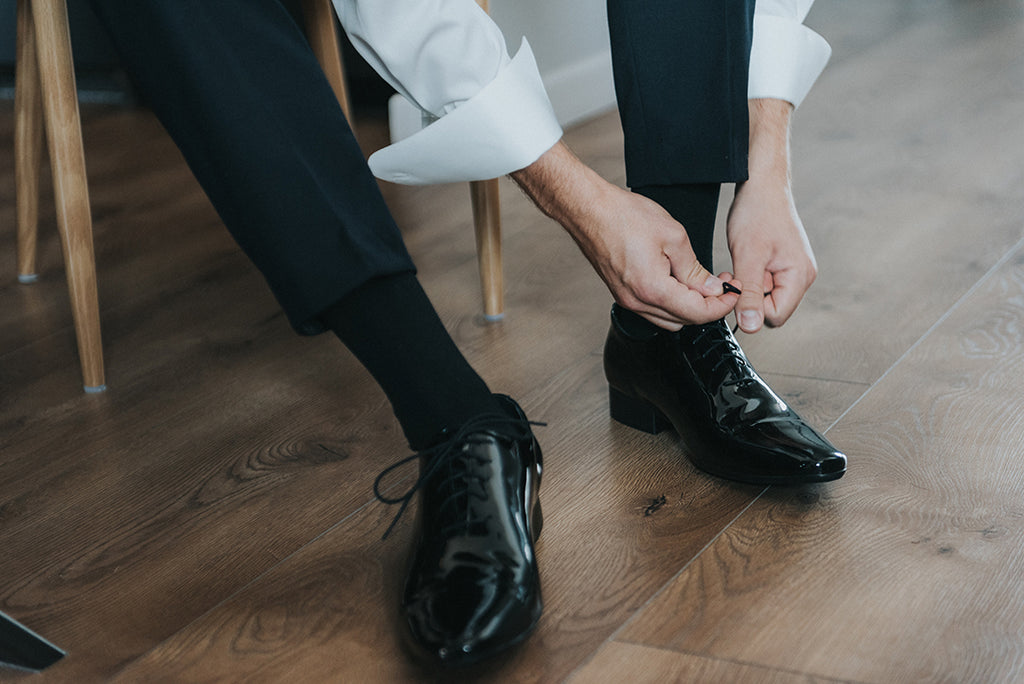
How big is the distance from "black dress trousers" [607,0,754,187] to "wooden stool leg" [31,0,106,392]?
1.68 feet

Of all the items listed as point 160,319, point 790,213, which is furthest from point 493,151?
point 160,319

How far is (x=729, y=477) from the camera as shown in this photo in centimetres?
74

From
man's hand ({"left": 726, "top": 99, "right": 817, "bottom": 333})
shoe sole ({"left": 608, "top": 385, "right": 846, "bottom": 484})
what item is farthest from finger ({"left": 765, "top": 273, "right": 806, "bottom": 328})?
shoe sole ({"left": 608, "top": 385, "right": 846, "bottom": 484})

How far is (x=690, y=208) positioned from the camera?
79cm

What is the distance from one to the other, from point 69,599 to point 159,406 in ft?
0.99

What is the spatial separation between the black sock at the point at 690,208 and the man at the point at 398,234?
0.15ft

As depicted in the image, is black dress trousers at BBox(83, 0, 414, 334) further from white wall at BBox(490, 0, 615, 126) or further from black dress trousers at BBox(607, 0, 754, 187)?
white wall at BBox(490, 0, 615, 126)

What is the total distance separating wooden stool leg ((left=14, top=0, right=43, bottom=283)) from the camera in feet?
3.85

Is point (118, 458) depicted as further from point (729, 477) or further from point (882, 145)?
point (882, 145)

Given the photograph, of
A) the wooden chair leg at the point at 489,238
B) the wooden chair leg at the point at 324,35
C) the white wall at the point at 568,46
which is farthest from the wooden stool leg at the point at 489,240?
the white wall at the point at 568,46

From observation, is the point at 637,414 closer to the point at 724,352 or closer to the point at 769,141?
the point at 724,352

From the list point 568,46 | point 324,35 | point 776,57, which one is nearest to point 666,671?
point 776,57

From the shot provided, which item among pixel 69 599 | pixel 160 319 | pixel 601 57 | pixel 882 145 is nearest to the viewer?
pixel 69 599

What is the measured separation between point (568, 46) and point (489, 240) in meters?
1.08
